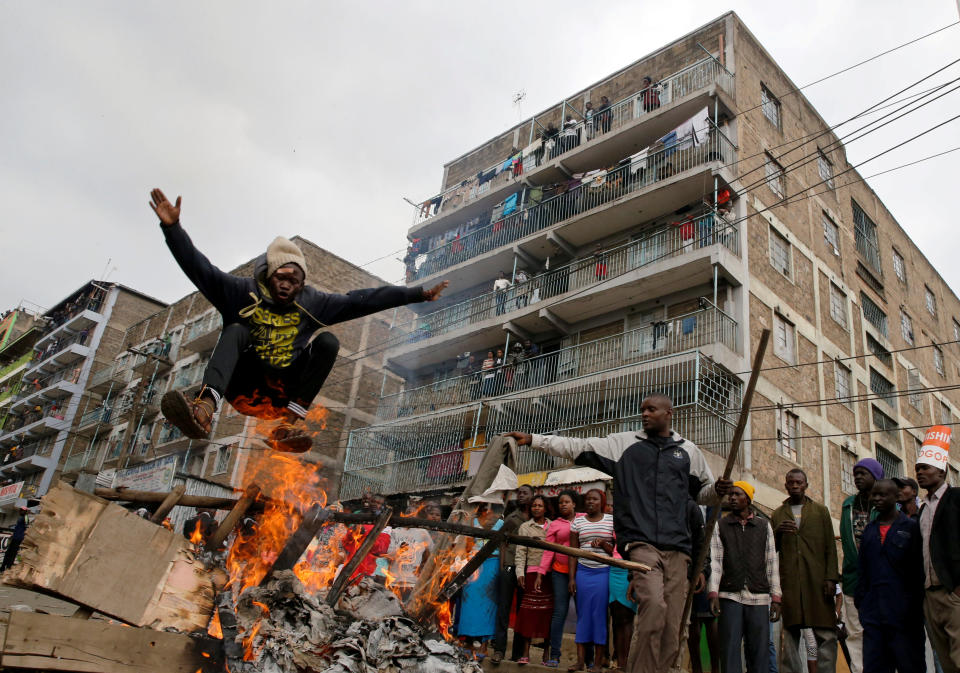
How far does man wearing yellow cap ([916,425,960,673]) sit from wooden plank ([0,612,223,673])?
4.80 m

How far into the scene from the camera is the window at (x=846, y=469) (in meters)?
20.0

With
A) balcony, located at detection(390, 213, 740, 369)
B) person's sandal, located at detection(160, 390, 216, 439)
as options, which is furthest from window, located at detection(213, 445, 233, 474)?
person's sandal, located at detection(160, 390, 216, 439)

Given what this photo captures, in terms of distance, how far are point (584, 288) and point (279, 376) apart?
53.3ft

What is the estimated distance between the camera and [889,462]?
2302 centimetres

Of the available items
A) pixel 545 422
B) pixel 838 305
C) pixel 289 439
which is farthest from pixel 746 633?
pixel 838 305

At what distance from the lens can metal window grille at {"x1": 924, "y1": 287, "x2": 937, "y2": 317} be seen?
30.8 meters

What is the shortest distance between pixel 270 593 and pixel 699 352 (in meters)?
13.0

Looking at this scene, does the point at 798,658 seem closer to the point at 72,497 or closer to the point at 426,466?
the point at 72,497

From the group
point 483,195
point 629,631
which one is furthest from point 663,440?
point 483,195

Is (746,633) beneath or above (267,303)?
beneath

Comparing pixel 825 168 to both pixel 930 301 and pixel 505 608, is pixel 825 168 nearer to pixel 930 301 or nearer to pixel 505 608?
pixel 930 301

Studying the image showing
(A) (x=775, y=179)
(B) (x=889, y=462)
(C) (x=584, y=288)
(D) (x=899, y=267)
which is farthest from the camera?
(D) (x=899, y=267)

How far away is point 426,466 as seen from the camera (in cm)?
2184

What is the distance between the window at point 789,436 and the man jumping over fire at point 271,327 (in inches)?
582
